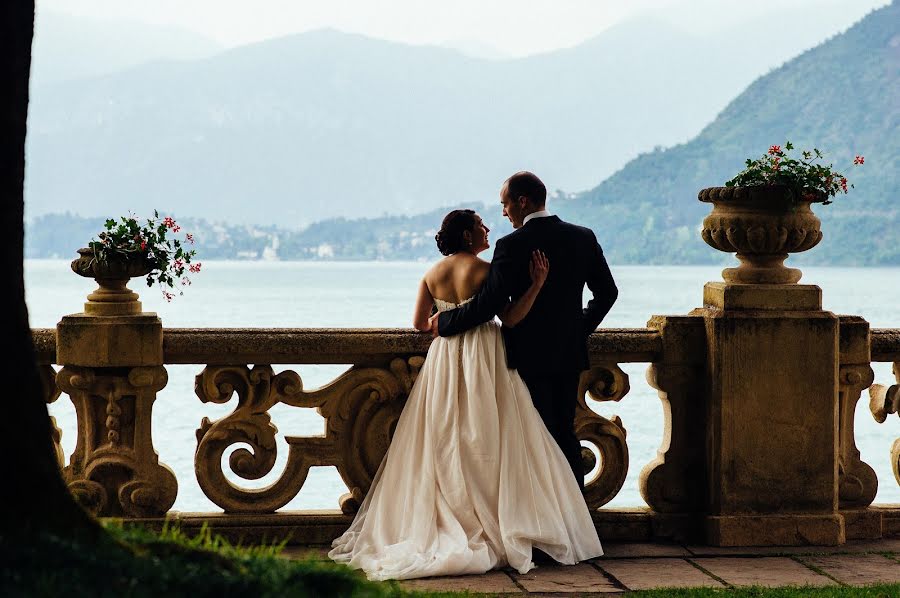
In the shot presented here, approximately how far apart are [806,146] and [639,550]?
293 ft

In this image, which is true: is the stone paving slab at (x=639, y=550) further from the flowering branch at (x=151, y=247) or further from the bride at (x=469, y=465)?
the flowering branch at (x=151, y=247)

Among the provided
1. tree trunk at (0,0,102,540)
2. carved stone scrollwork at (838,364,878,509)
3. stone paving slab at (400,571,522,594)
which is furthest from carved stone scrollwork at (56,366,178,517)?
carved stone scrollwork at (838,364,878,509)

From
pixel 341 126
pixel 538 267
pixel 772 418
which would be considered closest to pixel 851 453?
pixel 772 418

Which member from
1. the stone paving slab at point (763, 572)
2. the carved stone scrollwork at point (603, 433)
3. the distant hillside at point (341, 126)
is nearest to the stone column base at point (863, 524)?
the stone paving slab at point (763, 572)

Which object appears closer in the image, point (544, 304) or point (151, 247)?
point (544, 304)

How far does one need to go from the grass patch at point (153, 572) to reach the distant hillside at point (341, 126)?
113368 mm

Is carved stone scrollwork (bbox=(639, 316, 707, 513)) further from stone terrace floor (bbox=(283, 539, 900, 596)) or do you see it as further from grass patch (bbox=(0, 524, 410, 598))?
grass patch (bbox=(0, 524, 410, 598))

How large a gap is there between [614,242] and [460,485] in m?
83.3

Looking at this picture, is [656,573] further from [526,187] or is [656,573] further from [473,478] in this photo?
[526,187]

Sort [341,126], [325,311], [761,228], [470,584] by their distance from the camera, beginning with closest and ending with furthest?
[470,584]
[761,228]
[325,311]
[341,126]

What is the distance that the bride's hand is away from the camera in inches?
197

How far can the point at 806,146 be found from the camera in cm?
9000

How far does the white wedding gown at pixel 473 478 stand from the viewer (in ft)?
16.3

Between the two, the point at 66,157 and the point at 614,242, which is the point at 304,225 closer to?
the point at 66,157
